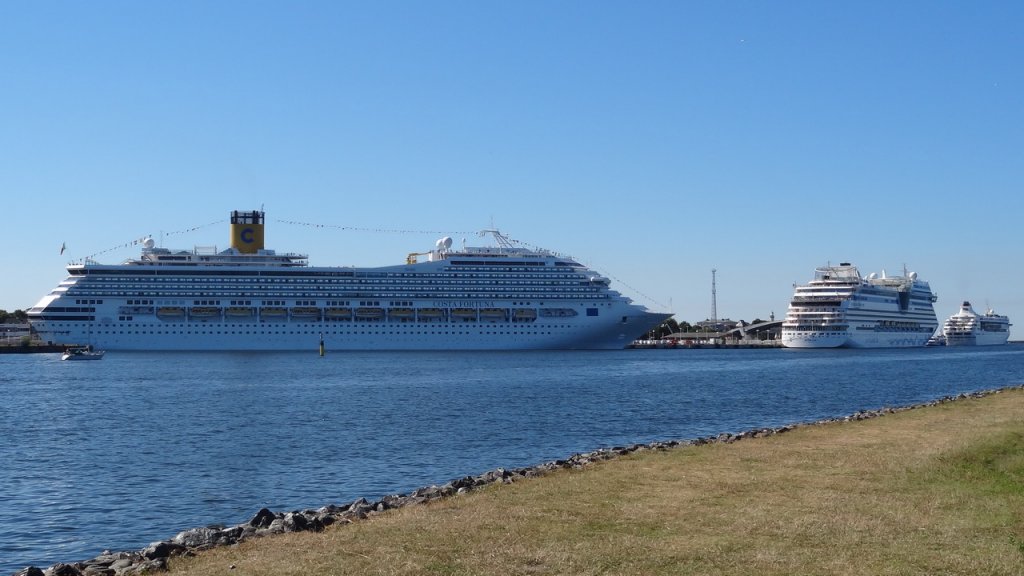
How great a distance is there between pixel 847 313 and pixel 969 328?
56.2m

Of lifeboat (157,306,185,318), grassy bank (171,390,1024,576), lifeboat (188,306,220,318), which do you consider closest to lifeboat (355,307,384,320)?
lifeboat (188,306,220,318)

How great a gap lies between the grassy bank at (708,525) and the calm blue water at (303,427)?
15.4 feet

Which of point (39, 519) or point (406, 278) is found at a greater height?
point (406, 278)

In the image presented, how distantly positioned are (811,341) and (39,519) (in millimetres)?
113109

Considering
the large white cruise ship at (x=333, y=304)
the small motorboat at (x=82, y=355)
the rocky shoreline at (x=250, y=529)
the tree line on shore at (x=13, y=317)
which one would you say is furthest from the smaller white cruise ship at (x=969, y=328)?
the rocky shoreline at (x=250, y=529)

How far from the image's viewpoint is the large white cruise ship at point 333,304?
94.0m

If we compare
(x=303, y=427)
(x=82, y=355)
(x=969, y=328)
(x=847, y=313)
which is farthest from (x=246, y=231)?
(x=969, y=328)

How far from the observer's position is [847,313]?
119438 mm

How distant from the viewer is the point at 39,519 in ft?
55.2

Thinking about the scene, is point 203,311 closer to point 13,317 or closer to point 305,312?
point 305,312

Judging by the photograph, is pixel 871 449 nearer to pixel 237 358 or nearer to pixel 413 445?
pixel 413 445

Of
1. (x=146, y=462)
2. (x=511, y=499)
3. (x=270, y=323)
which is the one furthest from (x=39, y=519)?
(x=270, y=323)

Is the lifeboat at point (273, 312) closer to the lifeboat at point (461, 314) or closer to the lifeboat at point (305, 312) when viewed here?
the lifeboat at point (305, 312)

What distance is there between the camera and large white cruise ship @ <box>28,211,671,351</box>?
94.0m
